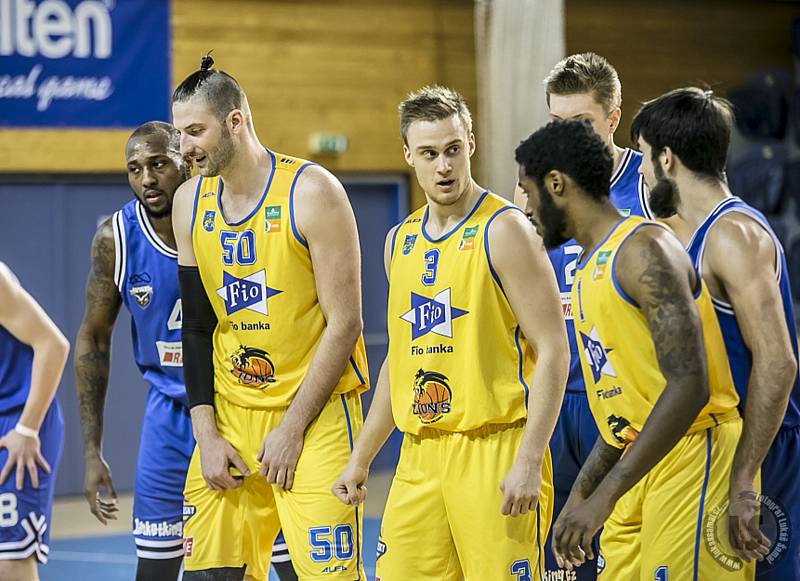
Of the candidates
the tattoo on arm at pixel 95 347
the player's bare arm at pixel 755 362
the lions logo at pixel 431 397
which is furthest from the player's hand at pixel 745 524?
the tattoo on arm at pixel 95 347

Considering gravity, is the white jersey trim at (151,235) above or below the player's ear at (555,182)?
above

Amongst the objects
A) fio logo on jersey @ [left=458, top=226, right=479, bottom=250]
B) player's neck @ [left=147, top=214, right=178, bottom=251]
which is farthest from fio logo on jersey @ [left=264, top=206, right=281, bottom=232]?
player's neck @ [left=147, top=214, right=178, bottom=251]

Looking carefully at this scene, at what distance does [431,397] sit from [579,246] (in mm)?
1056

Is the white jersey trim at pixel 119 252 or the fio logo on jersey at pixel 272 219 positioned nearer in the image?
the fio logo on jersey at pixel 272 219

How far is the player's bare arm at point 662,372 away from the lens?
291 cm

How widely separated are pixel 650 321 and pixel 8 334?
7.66 ft

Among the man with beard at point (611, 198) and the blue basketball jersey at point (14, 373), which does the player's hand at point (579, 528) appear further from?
the blue basketball jersey at point (14, 373)

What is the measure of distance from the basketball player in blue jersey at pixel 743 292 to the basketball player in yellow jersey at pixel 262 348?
1066 millimetres

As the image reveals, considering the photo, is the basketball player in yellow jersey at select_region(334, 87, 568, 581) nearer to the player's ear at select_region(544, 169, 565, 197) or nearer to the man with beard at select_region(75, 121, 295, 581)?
→ the player's ear at select_region(544, 169, 565, 197)

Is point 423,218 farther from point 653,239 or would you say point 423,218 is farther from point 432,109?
point 653,239

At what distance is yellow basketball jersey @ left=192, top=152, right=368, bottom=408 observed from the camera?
3906mm

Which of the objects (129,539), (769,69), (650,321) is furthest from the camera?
(769,69)

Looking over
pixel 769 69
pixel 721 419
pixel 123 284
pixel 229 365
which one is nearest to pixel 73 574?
pixel 123 284

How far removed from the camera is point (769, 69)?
12031 mm
